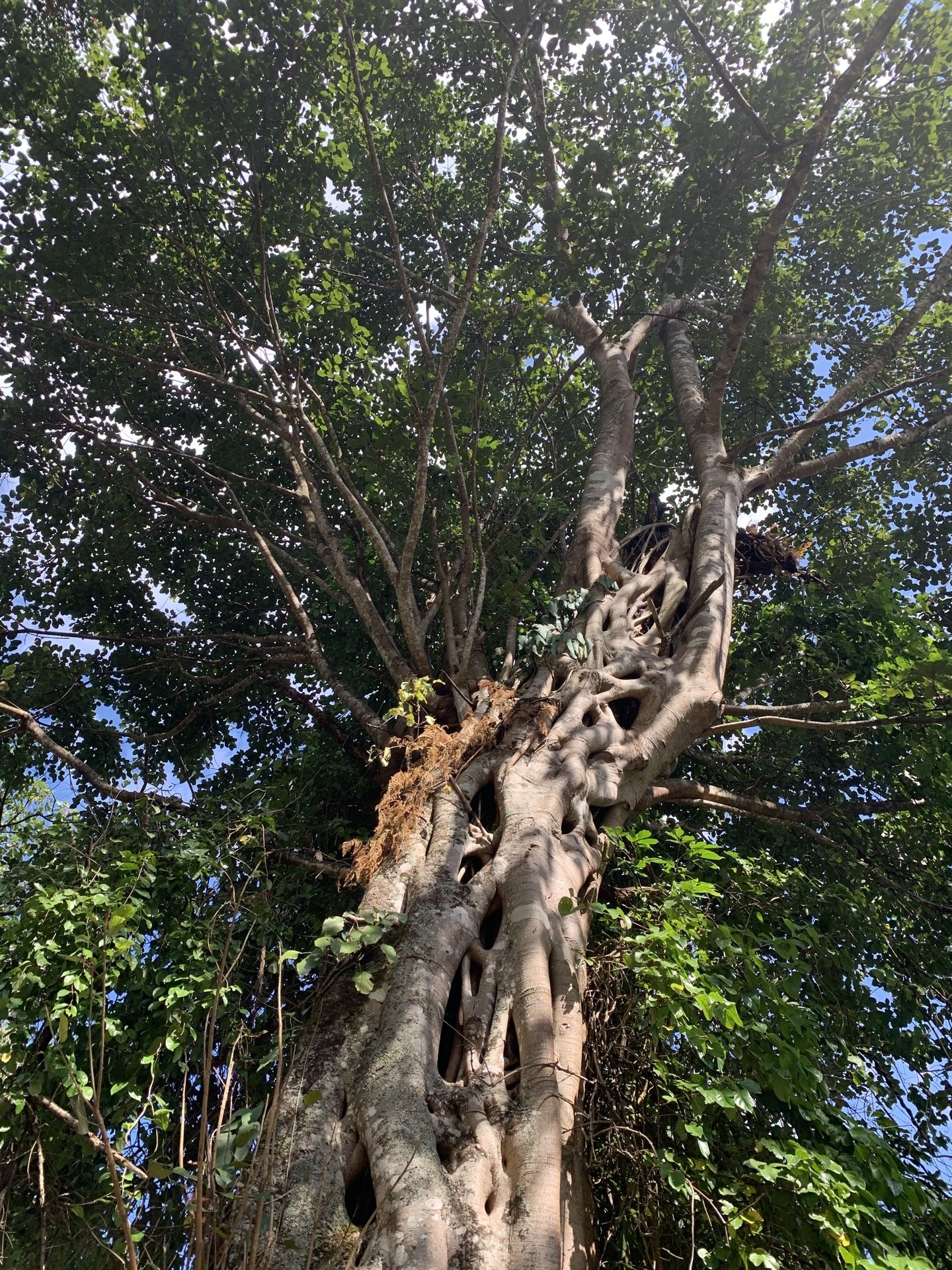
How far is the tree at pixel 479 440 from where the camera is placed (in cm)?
403

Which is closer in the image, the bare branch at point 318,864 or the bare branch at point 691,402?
the bare branch at point 318,864

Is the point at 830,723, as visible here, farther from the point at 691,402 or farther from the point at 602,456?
the point at 691,402

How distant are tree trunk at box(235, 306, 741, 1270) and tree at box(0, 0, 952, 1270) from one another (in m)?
0.03

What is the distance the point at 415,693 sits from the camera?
4344mm

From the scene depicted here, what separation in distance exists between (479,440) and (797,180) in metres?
2.78

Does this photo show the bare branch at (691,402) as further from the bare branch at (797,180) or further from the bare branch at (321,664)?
the bare branch at (321,664)

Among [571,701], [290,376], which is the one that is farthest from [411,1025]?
[290,376]

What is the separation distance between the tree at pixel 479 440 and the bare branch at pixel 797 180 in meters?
0.03

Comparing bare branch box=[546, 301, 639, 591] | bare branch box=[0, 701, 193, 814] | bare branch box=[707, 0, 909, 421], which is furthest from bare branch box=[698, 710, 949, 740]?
bare branch box=[0, 701, 193, 814]

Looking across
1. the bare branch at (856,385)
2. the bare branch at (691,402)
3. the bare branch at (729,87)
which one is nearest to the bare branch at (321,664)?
the bare branch at (691,402)

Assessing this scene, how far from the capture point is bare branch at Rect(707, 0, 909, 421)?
453 cm

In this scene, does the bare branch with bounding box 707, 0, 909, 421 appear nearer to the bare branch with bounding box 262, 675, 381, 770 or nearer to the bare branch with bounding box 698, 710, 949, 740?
the bare branch with bounding box 698, 710, 949, 740

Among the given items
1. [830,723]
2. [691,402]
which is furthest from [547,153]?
[830,723]

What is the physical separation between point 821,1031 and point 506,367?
509cm
